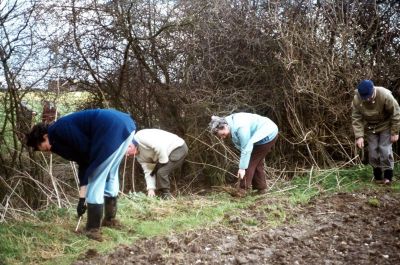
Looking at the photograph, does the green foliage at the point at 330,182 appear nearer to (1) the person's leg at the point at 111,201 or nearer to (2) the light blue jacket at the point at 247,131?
(2) the light blue jacket at the point at 247,131

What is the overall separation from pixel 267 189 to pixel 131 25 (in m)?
4.28

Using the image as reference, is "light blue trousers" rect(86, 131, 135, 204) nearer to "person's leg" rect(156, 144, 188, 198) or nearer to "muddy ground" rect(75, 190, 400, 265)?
"muddy ground" rect(75, 190, 400, 265)

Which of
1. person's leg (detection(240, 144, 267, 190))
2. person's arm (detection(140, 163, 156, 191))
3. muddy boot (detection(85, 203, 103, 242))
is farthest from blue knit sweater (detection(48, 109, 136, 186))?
person's arm (detection(140, 163, 156, 191))

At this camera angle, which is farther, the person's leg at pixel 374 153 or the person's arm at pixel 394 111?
the person's leg at pixel 374 153

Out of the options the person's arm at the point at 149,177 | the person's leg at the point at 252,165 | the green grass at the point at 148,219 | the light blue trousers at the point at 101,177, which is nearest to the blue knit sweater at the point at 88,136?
the light blue trousers at the point at 101,177

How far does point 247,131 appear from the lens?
564 cm

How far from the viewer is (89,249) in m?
3.87

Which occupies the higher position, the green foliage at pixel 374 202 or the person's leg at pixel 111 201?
the person's leg at pixel 111 201

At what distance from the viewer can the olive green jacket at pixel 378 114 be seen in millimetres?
5973

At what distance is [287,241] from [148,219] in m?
1.69

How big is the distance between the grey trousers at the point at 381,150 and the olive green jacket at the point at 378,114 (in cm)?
9

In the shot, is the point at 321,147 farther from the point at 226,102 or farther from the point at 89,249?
the point at 89,249

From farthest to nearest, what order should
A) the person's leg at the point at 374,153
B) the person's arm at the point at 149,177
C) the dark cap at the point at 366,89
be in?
the person's arm at the point at 149,177 → the person's leg at the point at 374,153 → the dark cap at the point at 366,89

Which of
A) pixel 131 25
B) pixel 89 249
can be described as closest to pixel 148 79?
pixel 131 25
